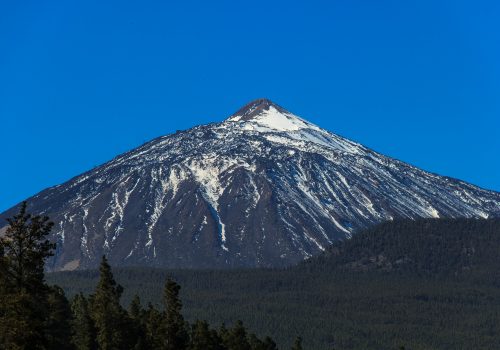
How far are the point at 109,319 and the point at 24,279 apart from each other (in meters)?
35.7

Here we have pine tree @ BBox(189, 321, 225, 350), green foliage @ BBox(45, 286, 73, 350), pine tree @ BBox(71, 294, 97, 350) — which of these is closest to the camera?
green foliage @ BBox(45, 286, 73, 350)

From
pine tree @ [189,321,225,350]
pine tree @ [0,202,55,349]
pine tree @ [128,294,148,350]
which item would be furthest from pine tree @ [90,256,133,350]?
pine tree @ [0,202,55,349]

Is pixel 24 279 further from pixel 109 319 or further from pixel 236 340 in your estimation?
pixel 236 340

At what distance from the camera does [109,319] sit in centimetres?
10356

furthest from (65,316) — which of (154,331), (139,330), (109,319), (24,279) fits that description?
(24,279)

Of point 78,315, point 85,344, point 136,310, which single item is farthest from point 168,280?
point 136,310

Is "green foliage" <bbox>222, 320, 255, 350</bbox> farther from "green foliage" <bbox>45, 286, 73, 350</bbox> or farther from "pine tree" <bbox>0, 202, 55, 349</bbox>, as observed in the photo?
"pine tree" <bbox>0, 202, 55, 349</bbox>

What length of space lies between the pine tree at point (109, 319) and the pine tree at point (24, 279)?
34.2 metres

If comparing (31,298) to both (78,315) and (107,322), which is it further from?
(78,315)

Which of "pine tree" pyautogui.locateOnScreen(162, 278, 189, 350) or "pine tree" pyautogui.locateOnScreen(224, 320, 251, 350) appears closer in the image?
"pine tree" pyautogui.locateOnScreen(162, 278, 189, 350)

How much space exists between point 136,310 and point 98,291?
2179 cm

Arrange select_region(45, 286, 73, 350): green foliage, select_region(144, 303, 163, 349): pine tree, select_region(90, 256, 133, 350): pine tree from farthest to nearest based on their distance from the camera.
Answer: select_region(144, 303, 163, 349): pine tree
select_region(90, 256, 133, 350): pine tree
select_region(45, 286, 73, 350): green foliage

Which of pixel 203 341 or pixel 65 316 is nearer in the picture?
pixel 65 316

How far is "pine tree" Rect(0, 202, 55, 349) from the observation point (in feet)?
219
